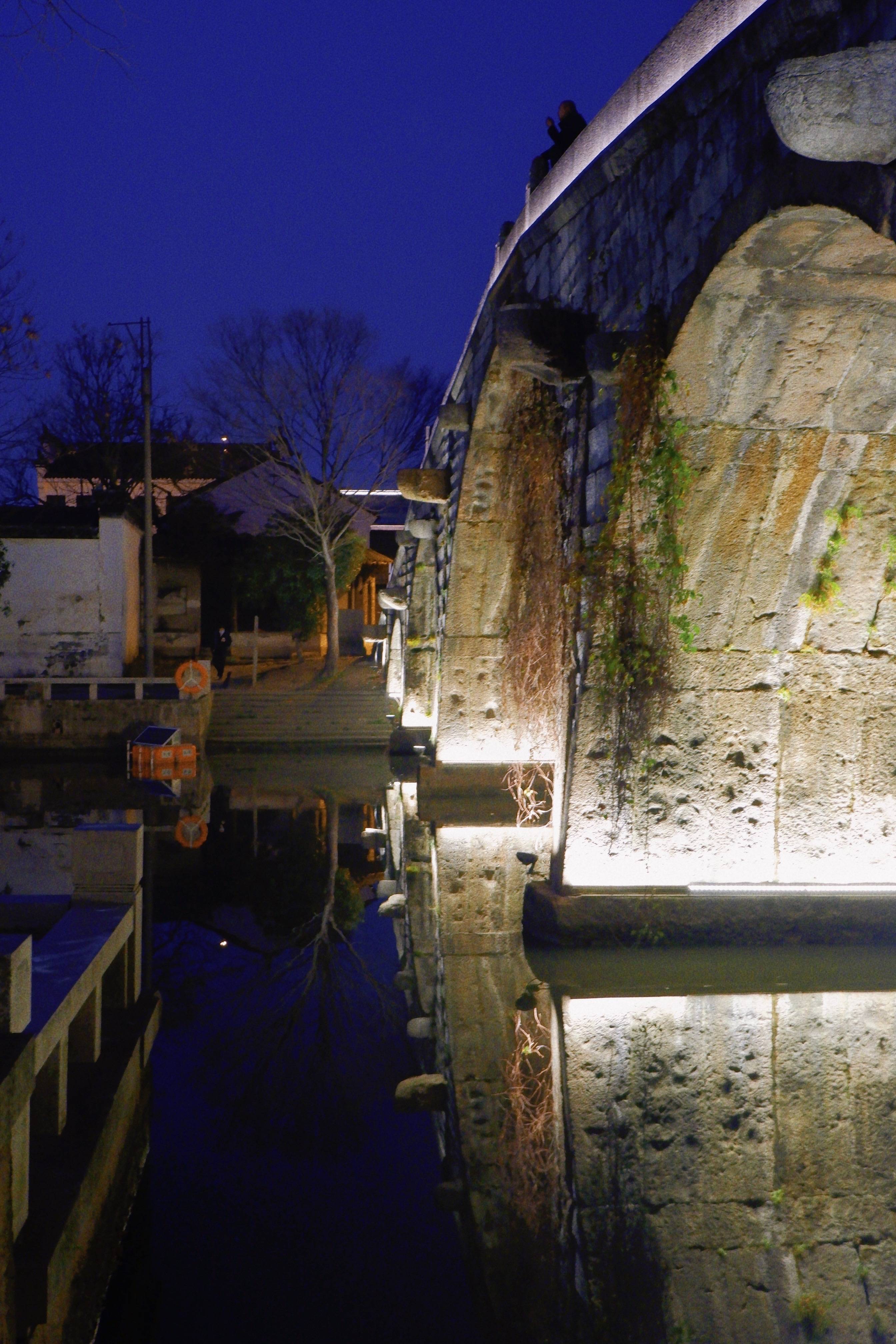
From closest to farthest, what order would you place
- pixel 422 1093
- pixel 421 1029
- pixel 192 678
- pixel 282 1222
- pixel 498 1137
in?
pixel 282 1222
pixel 498 1137
pixel 422 1093
pixel 421 1029
pixel 192 678

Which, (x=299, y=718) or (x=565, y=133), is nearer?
(x=565, y=133)

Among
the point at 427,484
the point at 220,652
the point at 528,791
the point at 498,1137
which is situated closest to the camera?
the point at 498,1137

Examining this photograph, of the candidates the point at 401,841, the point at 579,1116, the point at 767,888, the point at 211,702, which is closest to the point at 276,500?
the point at 211,702

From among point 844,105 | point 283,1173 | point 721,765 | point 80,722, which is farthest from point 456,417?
point 80,722

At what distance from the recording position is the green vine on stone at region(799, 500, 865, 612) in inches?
265

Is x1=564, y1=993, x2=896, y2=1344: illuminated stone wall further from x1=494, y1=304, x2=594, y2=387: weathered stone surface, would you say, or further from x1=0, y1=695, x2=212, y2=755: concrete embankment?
x1=0, y1=695, x2=212, y2=755: concrete embankment

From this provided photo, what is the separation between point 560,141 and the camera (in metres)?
8.88

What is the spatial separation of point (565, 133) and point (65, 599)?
52.2 feet

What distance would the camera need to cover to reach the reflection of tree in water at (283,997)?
4.46 metres

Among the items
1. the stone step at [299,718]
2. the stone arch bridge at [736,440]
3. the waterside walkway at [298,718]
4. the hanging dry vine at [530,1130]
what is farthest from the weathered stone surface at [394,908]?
the stone step at [299,718]

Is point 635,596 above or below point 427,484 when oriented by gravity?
below

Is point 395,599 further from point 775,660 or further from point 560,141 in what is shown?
point 775,660

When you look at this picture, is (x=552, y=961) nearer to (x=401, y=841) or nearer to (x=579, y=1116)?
(x=579, y=1116)

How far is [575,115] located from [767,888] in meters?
5.77
